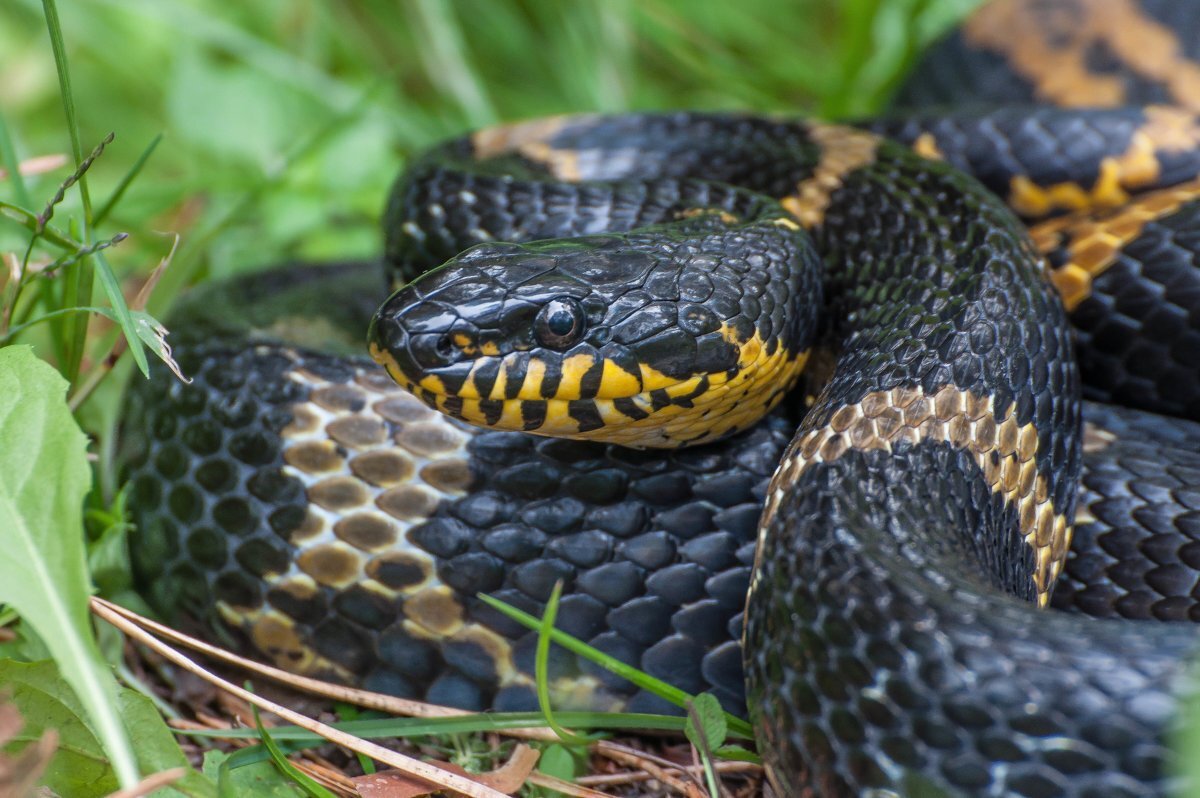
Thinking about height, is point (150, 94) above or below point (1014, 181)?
below

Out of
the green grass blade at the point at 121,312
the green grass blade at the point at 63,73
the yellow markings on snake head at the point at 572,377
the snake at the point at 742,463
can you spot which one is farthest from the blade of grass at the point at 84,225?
the yellow markings on snake head at the point at 572,377

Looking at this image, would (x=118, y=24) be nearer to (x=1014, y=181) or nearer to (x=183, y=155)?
(x=183, y=155)

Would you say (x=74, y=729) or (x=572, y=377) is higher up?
(x=572, y=377)

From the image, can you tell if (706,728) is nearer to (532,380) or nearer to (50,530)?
(532,380)

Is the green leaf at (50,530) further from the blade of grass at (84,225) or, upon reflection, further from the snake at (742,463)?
the snake at (742,463)

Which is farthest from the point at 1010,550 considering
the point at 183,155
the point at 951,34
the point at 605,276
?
the point at 183,155

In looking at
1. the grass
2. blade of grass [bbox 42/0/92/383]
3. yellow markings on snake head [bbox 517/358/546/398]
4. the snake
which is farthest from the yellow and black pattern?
blade of grass [bbox 42/0/92/383]

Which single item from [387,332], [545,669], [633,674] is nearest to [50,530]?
[387,332]
